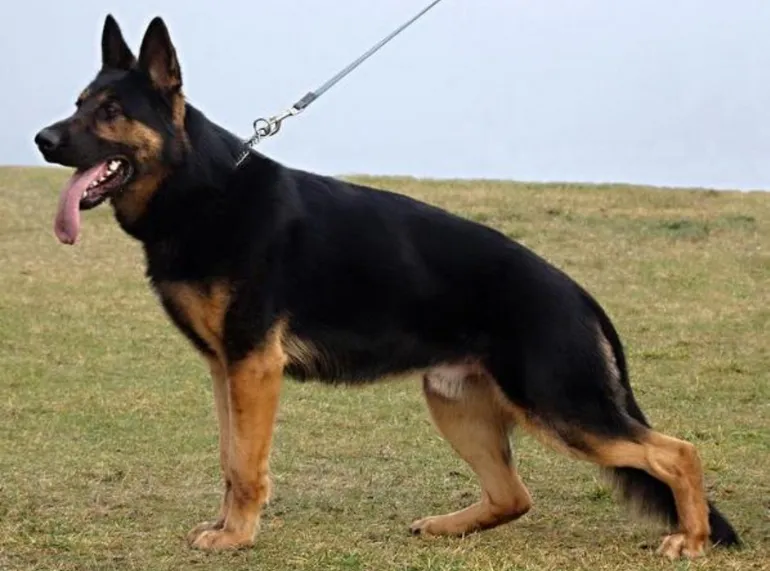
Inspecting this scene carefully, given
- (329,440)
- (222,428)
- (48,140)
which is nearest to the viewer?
(48,140)

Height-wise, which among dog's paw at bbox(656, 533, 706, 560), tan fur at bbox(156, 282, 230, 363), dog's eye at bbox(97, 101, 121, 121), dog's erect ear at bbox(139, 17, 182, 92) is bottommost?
dog's paw at bbox(656, 533, 706, 560)

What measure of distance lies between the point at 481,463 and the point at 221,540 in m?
1.44

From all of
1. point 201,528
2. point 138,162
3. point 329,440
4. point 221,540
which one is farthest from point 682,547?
point 329,440

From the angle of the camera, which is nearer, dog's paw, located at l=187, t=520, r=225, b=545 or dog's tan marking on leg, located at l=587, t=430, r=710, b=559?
dog's tan marking on leg, located at l=587, t=430, r=710, b=559

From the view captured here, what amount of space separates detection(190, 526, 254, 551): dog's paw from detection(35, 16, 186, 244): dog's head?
1.45 metres

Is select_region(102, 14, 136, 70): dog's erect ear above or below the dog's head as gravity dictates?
above

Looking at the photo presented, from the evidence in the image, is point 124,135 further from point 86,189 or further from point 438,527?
point 438,527

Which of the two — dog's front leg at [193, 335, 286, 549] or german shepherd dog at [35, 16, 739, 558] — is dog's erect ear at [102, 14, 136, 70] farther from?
dog's front leg at [193, 335, 286, 549]

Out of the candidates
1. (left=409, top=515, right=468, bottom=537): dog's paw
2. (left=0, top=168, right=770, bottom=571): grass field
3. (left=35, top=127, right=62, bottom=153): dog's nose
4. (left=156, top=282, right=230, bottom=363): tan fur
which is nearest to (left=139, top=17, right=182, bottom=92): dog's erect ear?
(left=35, top=127, right=62, bottom=153): dog's nose

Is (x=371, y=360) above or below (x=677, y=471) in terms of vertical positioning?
above

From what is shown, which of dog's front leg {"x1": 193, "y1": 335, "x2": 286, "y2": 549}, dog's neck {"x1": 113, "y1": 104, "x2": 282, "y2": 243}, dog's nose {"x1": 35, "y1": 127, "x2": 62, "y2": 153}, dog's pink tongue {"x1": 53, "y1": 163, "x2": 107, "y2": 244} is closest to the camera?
dog's nose {"x1": 35, "y1": 127, "x2": 62, "y2": 153}

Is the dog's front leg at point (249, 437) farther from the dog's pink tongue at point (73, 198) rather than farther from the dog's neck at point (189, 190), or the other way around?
the dog's pink tongue at point (73, 198)

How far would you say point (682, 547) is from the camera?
581cm

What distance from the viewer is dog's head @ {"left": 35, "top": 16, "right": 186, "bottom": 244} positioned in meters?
5.60
